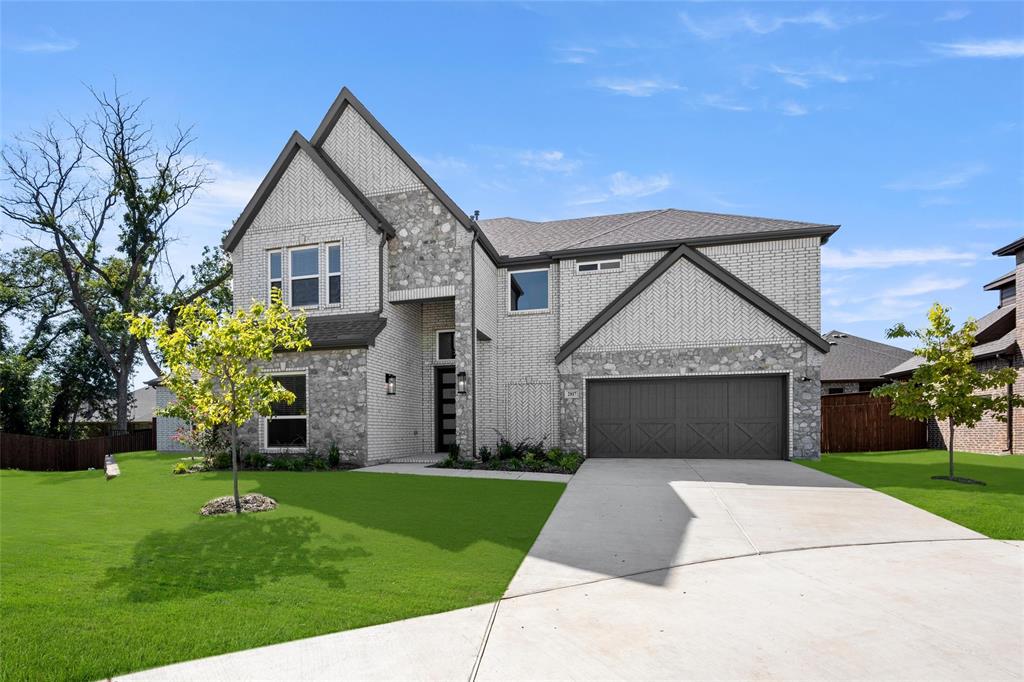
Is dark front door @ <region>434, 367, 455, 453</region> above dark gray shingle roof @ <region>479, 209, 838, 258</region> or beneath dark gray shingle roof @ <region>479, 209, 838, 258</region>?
beneath

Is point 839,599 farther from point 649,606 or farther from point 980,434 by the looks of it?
point 980,434

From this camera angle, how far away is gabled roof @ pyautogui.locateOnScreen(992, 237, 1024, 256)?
18256mm

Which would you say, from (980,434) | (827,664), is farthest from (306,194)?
(980,434)

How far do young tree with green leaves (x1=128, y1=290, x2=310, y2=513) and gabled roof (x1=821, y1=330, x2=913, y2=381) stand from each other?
78.4 ft

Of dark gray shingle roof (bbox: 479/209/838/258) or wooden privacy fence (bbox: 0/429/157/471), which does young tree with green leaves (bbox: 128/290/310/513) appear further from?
wooden privacy fence (bbox: 0/429/157/471)

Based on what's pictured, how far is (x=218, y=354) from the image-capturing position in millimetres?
7633

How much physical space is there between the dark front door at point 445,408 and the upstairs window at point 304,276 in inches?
177

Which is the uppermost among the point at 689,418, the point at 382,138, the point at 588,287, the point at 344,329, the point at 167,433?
the point at 382,138

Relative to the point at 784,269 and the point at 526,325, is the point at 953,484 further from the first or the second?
the point at 526,325

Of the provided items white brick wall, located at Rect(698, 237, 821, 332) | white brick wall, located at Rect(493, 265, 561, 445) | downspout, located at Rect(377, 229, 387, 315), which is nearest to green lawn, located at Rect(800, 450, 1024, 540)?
white brick wall, located at Rect(698, 237, 821, 332)

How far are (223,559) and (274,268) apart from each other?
38.0 ft

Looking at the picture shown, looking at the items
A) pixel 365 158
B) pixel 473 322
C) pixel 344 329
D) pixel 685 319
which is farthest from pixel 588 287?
pixel 365 158

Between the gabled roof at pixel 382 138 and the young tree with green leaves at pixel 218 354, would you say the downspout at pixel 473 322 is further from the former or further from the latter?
the young tree with green leaves at pixel 218 354

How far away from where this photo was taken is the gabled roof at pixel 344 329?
44.6ft
